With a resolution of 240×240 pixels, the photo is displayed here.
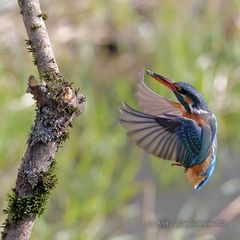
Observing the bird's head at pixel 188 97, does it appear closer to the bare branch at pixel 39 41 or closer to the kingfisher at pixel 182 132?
the kingfisher at pixel 182 132

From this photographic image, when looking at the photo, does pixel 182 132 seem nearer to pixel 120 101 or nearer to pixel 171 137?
pixel 171 137

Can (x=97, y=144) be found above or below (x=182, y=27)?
below

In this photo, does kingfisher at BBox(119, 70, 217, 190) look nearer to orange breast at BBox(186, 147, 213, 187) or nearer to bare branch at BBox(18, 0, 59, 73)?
orange breast at BBox(186, 147, 213, 187)

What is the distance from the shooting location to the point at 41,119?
35.4 inches

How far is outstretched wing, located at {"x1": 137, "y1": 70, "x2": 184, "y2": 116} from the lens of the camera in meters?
1.40

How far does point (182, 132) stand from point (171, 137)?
0.08 feet

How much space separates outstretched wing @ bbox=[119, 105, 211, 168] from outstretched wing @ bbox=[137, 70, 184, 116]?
102 mm

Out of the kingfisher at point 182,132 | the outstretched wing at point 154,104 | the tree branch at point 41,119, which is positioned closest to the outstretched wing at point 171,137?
the kingfisher at point 182,132

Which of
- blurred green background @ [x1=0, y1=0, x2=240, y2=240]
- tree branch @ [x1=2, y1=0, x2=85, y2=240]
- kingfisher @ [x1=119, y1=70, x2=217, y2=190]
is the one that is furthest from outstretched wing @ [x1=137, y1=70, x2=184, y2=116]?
blurred green background @ [x1=0, y1=0, x2=240, y2=240]

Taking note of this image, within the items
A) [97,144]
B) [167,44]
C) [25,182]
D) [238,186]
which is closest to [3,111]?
[97,144]

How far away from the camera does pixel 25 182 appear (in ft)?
2.94

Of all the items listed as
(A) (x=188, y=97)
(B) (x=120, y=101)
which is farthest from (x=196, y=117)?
(B) (x=120, y=101)

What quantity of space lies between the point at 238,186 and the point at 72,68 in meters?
0.87

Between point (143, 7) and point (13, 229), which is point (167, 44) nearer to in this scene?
point (143, 7)
